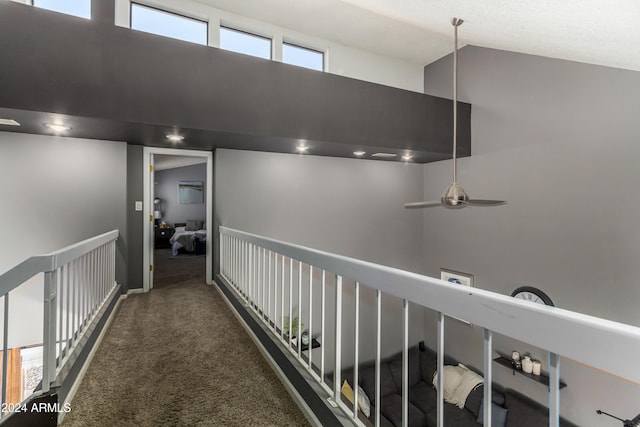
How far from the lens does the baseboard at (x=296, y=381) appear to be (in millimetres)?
1526

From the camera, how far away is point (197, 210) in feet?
32.0

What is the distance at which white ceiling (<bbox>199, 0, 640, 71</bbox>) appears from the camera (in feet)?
4.88

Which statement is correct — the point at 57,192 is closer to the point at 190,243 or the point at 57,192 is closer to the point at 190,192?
the point at 190,243

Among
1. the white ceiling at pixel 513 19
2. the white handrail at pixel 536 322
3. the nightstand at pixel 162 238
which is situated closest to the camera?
the white handrail at pixel 536 322

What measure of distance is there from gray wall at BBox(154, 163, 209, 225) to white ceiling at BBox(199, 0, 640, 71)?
6377 mm

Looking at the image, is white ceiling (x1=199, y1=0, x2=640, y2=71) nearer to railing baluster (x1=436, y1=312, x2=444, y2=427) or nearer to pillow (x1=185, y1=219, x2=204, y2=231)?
railing baluster (x1=436, y1=312, x2=444, y2=427)

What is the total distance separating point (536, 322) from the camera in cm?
73

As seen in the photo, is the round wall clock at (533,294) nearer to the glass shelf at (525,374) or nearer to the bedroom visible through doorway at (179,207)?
the glass shelf at (525,374)

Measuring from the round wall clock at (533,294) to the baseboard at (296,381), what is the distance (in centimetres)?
373

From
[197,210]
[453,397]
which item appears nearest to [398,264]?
[453,397]

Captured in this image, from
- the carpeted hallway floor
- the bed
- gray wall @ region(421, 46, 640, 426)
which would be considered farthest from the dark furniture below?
the bed

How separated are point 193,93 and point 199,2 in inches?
71.4

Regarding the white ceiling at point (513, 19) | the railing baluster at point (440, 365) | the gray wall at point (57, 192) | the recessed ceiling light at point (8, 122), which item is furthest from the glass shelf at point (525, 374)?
the recessed ceiling light at point (8, 122)

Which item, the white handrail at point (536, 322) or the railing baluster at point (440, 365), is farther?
the railing baluster at point (440, 365)
